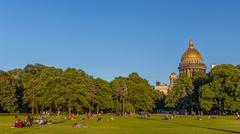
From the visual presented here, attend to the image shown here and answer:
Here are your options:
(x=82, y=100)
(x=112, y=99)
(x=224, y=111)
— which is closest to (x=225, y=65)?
(x=224, y=111)

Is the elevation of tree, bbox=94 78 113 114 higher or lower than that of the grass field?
higher

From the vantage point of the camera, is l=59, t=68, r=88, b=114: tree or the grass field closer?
the grass field

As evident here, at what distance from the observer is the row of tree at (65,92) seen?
386 feet

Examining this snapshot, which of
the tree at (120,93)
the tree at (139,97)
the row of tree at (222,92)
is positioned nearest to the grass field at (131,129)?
the row of tree at (222,92)

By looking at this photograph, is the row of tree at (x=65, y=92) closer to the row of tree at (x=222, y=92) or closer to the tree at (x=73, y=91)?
the tree at (x=73, y=91)

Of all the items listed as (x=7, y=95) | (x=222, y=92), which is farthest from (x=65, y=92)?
(x=222, y=92)

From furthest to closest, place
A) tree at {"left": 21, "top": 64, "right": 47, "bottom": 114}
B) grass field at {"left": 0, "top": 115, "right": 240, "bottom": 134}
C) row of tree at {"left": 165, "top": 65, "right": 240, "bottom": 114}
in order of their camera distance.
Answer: row of tree at {"left": 165, "top": 65, "right": 240, "bottom": 114}, tree at {"left": 21, "top": 64, "right": 47, "bottom": 114}, grass field at {"left": 0, "top": 115, "right": 240, "bottom": 134}

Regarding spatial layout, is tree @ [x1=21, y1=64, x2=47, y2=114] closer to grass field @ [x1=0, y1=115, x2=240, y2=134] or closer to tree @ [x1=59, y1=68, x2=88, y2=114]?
tree @ [x1=59, y1=68, x2=88, y2=114]

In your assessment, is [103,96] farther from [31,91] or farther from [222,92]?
[222,92]

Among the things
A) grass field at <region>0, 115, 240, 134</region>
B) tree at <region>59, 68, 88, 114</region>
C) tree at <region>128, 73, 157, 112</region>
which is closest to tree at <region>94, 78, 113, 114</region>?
tree at <region>128, 73, 157, 112</region>

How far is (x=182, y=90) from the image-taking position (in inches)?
6334

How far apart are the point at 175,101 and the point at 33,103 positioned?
6100 centimetres

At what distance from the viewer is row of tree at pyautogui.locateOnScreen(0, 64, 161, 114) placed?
117625 millimetres

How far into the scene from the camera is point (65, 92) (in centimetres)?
11662
